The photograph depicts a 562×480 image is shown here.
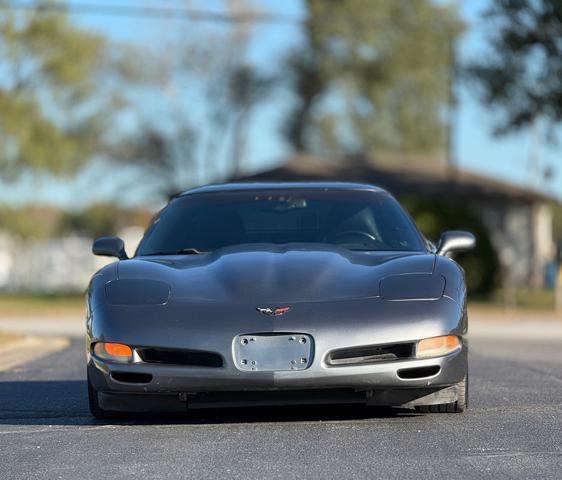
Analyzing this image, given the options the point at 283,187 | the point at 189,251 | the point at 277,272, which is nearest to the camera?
the point at 277,272

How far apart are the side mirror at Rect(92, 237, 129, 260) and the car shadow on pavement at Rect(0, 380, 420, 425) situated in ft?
3.26

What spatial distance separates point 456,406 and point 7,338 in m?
8.97

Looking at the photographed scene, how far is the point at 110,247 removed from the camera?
8.04 meters

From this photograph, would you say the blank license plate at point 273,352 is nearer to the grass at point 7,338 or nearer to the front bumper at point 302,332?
the front bumper at point 302,332

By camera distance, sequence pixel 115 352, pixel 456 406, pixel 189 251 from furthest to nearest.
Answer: pixel 189 251 → pixel 456 406 → pixel 115 352

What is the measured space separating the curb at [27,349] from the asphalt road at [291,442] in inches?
147

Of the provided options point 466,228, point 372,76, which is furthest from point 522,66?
point 372,76

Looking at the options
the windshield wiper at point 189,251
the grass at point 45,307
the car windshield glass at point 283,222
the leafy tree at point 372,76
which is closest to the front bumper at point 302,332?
the windshield wiper at point 189,251

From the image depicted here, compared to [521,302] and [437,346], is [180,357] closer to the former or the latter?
[437,346]

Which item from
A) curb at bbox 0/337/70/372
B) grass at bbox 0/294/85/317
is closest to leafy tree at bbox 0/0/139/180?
grass at bbox 0/294/85/317

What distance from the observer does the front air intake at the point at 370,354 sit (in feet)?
21.1

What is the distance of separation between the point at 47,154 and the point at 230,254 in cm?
3394

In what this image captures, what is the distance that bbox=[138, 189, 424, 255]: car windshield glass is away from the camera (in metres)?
7.88

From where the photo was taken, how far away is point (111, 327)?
21.9ft
